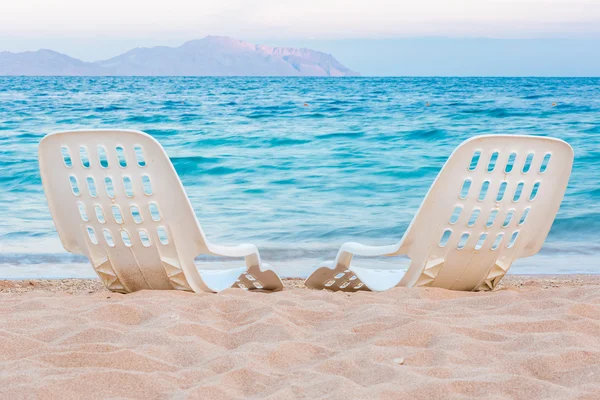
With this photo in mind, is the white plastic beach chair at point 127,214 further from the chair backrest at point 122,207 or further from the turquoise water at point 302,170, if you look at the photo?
the turquoise water at point 302,170

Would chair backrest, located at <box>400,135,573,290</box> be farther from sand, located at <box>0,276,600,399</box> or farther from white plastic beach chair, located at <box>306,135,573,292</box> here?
sand, located at <box>0,276,600,399</box>

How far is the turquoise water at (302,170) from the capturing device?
5840mm

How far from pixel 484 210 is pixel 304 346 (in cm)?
119

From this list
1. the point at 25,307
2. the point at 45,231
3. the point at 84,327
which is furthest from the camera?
the point at 45,231

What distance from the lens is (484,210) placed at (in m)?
3.09

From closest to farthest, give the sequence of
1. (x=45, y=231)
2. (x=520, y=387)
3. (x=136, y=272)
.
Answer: (x=520, y=387), (x=136, y=272), (x=45, y=231)

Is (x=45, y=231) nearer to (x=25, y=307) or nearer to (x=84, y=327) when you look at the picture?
(x=25, y=307)

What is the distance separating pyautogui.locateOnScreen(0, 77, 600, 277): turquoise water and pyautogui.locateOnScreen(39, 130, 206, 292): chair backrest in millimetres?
1780

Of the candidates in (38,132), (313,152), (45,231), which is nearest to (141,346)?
(45,231)

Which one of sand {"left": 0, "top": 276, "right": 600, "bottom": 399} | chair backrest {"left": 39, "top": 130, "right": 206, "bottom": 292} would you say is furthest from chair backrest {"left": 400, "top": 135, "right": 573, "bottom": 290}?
chair backrest {"left": 39, "top": 130, "right": 206, "bottom": 292}

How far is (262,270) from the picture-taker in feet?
11.3

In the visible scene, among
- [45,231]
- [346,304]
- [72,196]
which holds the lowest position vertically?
[45,231]

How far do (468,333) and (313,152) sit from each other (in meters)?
9.33

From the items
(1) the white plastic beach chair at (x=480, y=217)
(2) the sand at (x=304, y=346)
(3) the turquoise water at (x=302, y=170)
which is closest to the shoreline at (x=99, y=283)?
(3) the turquoise water at (x=302, y=170)
